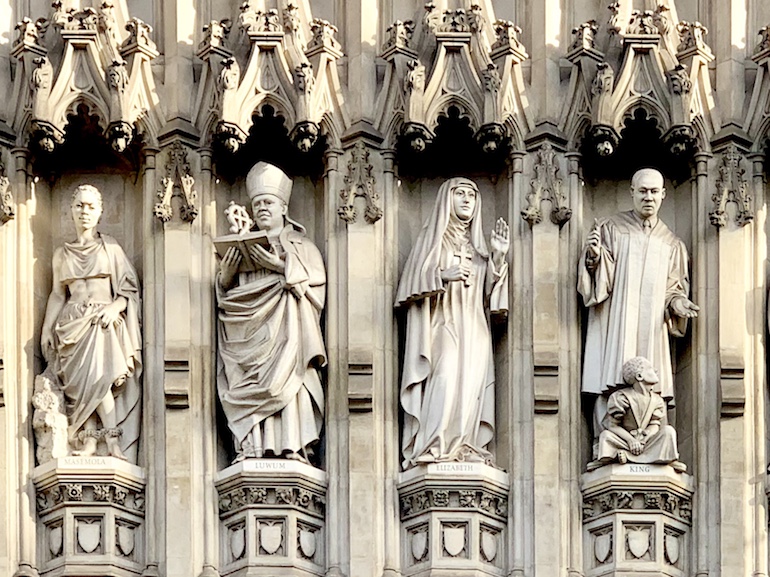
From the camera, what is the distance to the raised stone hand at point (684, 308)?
117ft

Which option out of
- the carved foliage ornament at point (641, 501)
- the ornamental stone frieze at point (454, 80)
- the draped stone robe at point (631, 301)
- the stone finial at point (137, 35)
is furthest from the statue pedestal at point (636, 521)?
the stone finial at point (137, 35)

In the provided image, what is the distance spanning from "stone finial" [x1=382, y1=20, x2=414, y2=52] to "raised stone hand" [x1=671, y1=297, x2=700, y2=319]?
10.5 feet

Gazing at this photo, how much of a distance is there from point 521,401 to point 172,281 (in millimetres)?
3124

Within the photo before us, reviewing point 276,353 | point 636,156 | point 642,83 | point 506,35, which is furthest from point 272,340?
point 642,83

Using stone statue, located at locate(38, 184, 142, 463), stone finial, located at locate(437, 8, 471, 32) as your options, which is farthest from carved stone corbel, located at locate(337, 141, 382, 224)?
stone statue, located at locate(38, 184, 142, 463)

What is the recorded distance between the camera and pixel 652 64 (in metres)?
36.2

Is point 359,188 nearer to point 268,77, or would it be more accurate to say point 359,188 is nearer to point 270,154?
point 270,154

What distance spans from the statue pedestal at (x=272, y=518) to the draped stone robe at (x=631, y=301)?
255 cm

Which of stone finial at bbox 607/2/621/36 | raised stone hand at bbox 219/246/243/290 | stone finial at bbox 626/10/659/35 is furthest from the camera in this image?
stone finial at bbox 607/2/621/36

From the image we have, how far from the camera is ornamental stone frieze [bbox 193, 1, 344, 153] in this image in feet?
118

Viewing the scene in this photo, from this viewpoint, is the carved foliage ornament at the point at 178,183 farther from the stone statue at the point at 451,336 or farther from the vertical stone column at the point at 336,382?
the stone statue at the point at 451,336

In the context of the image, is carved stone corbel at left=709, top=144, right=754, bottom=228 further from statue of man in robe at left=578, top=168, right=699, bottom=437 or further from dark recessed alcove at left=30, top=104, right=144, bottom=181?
dark recessed alcove at left=30, top=104, right=144, bottom=181

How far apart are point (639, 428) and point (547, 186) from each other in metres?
2.26

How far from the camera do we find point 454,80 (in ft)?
119
